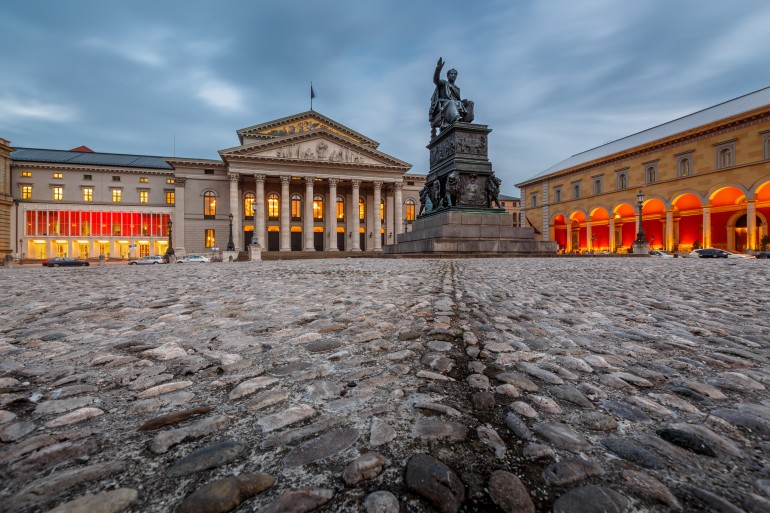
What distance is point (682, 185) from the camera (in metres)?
30.7

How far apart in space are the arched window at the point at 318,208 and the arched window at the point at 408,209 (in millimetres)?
11878

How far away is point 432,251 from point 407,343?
505 inches

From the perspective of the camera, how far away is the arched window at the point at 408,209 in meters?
50.0

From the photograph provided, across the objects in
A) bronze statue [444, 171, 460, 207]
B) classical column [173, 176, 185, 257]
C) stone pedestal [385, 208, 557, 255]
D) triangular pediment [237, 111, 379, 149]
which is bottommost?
stone pedestal [385, 208, 557, 255]

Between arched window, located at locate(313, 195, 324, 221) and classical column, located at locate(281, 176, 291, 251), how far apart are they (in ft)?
16.9

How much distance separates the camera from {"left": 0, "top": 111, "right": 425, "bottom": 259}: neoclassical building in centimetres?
4003

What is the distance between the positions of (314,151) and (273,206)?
29.3 feet

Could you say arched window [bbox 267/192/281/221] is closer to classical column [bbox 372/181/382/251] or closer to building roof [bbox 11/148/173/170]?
classical column [bbox 372/181/382/251]

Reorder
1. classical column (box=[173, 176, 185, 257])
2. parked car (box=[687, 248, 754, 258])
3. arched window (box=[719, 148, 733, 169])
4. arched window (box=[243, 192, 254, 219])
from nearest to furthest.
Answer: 1. parked car (box=[687, 248, 754, 258])
2. arched window (box=[719, 148, 733, 169])
3. classical column (box=[173, 176, 185, 257])
4. arched window (box=[243, 192, 254, 219])

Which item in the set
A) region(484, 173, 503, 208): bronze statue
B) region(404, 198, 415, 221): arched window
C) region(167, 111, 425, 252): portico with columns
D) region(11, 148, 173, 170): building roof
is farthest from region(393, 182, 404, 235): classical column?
region(11, 148, 173, 170): building roof

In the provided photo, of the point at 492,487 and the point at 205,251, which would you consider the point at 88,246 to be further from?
the point at 492,487

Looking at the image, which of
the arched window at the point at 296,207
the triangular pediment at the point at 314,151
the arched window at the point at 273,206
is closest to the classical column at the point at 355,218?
the triangular pediment at the point at 314,151

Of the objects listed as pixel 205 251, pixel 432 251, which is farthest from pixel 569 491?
pixel 205 251

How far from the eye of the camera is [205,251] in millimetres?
41344
